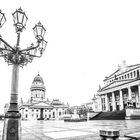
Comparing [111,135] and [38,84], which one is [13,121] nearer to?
[111,135]

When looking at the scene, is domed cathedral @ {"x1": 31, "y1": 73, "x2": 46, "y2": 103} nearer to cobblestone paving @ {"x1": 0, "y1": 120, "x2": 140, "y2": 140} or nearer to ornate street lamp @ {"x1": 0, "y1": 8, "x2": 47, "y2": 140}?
cobblestone paving @ {"x1": 0, "y1": 120, "x2": 140, "y2": 140}

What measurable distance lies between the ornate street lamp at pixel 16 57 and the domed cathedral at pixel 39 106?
11279 cm

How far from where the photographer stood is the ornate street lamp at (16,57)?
6552mm

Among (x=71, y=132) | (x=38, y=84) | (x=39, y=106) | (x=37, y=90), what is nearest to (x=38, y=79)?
(x=38, y=84)

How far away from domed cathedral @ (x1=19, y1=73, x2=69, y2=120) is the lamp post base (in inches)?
4469

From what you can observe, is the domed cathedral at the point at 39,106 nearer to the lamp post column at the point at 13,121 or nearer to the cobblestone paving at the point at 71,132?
the cobblestone paving at the point at 71,132

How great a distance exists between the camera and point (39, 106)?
4766 inches

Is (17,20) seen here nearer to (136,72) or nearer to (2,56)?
(2,56)

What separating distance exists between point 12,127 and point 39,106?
118988 mm

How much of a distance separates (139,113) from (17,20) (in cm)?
3886

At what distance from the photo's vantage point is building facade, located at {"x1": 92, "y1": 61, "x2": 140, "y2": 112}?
51.7 m

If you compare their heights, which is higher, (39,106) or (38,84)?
(38,84)

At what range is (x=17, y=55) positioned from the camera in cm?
776

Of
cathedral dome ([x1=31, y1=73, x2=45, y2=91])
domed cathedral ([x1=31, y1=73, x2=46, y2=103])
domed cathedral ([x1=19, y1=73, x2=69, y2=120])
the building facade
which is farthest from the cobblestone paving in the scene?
domed cathedral ([x1=31, y1=73, x2=46, y2=103])
